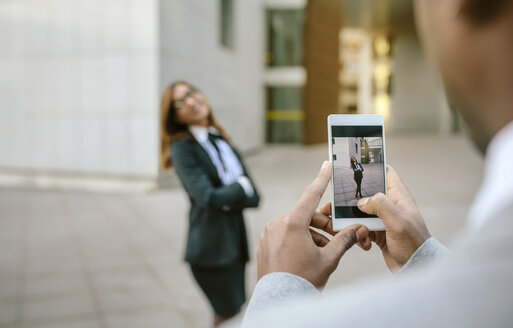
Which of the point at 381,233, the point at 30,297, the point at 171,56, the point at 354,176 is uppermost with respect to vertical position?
the point at 171,56

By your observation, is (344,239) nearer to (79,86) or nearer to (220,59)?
(79,86)

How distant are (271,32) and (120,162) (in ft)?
38.3

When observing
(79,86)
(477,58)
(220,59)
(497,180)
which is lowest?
(497,180)

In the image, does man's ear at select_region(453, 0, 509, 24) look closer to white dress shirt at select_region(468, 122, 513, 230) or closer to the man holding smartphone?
the man holding smartphone

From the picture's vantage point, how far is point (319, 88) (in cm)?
2030

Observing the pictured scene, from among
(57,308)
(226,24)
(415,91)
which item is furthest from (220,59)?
(415,91)

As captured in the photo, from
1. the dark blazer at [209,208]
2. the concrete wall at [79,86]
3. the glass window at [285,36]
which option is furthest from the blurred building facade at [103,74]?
the dark blazer at [209,208]

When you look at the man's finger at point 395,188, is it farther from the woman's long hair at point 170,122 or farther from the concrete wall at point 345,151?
the woman's long hair at point 170,122

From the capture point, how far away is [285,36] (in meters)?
20.1

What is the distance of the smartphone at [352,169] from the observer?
3.22 ft

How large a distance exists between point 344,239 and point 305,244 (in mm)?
89

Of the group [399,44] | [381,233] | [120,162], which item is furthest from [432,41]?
[399,44]

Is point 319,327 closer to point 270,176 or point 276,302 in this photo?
point 276,302

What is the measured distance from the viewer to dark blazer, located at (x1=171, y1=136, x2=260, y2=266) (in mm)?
2932
